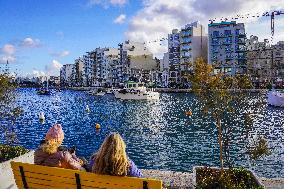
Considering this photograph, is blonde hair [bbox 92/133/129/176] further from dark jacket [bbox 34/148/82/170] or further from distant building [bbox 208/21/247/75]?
distant building [bbox 208/21/247/75]

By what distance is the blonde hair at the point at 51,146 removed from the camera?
277 inches

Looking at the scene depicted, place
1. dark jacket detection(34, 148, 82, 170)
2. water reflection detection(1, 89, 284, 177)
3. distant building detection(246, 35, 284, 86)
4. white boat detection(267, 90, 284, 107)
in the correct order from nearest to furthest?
dark jacket detection(34, 148, 82, 170), water reflection detection(1, 89, 284, 177), white boat detection(267, 90, 284, 107), distant building detection(246, 35, 284, 86)

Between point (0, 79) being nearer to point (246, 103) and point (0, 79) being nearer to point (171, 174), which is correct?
point (171, 174)

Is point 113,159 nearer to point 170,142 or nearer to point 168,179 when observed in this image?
point 168,179

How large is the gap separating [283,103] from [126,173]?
7182 cm

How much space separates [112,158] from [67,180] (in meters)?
1.22

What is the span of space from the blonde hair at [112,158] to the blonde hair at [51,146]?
1.30 metres

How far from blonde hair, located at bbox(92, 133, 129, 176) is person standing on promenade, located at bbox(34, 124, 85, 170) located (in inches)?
49.2

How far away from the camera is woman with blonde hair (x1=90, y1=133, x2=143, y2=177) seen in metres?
5.65

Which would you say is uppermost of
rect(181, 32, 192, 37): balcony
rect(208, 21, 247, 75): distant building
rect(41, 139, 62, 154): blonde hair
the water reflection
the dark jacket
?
rect(181, 32, 192, 37): balcony

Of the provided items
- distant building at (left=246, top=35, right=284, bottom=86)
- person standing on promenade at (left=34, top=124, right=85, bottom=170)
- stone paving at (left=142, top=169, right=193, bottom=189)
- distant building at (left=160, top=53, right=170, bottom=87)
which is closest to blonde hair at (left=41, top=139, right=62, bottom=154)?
person standing on promenade at (left=34, top=124, right=85, bottom=170)

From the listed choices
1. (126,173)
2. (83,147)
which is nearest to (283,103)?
(83,147)

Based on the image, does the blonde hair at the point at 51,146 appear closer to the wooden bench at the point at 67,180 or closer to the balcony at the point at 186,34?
the wooden bench at the point at 67,180

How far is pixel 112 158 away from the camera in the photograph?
226 inches
